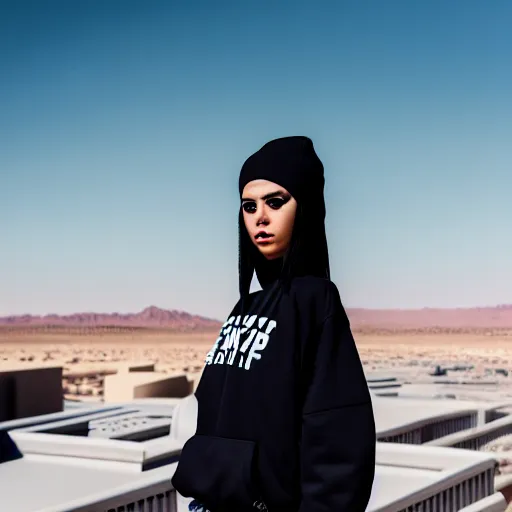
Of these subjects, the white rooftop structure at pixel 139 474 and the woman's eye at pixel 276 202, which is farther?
the white rooftop structure at pixel 139 474

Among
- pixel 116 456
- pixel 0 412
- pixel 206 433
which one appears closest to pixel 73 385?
pixel 0 412

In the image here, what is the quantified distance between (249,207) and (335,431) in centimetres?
101

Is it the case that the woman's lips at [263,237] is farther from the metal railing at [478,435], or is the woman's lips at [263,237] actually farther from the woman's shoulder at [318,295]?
the metal railing at [478,435]

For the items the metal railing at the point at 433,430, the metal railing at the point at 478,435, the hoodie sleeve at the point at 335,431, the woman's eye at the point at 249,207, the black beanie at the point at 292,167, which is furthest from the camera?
the metal railing at the point at 478,435

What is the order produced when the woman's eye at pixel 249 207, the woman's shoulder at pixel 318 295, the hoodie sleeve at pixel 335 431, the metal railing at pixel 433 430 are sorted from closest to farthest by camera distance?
the hoodie sleeve at pixel 335 431
the woman's shoulder at pixel 318 295
the woman's eye at pixel 249 207
the metal railing at pixel 433 430

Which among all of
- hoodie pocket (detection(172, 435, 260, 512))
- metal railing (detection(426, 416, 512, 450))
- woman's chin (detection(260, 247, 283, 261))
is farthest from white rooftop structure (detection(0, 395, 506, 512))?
metal railing (detection(426, 416, 512, 450))

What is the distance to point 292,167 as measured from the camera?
345 centimetres

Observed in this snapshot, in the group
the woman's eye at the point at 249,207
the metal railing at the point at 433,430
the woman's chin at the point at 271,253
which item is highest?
the woman's eye at the point at 249,207

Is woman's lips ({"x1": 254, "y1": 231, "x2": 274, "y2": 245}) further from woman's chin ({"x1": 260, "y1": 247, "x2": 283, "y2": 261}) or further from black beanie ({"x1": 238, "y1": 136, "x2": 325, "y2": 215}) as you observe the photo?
black beanie ({"x1": 238, "y1": 136, "x2": 325, "y2": 215})

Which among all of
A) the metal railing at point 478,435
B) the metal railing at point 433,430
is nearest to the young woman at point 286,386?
the metal railing at point 433,430

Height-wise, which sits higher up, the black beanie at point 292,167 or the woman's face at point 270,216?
the black beanie at point 292,167

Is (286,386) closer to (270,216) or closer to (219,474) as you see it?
(219,474)

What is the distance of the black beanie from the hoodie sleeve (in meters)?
0.55

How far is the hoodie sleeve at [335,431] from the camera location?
3.03 m
